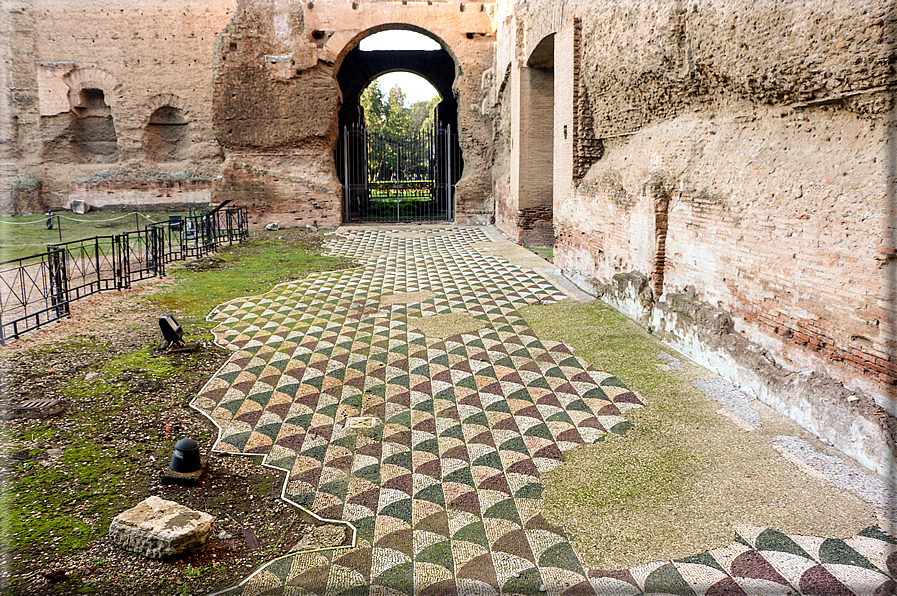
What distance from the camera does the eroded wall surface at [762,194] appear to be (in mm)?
3139

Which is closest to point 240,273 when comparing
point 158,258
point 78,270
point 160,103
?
point 158,258

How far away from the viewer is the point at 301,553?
2.79m

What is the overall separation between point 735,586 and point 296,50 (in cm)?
1274

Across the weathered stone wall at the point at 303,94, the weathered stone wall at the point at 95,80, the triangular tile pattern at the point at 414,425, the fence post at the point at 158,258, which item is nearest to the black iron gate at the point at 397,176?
the weathered stone wall at the point at 303,94

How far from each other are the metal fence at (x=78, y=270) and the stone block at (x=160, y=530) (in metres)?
2.95

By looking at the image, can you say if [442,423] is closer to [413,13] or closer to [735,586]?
[735,586]

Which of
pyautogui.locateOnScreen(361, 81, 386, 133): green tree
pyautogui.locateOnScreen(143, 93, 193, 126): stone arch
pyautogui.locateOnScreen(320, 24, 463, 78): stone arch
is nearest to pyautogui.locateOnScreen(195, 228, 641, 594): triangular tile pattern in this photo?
pyautogui.locateOnScreen(320, 24, 463, 78): stone arch

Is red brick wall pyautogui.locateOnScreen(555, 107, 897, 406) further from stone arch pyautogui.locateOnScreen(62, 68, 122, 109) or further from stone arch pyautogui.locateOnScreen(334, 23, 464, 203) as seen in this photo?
stone arch pyautogui.locateOnScreen(62, 68, 122, 109)

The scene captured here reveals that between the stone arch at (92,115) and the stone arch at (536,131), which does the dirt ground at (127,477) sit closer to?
the stone arch at (536,131)

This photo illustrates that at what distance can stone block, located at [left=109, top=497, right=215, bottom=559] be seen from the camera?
269 cm

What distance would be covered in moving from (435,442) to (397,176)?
11475 mm

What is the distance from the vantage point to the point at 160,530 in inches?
107

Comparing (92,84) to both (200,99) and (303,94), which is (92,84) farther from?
(303,94)

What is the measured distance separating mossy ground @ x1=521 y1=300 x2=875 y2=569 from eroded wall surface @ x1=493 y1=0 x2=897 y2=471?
14.0 inches
